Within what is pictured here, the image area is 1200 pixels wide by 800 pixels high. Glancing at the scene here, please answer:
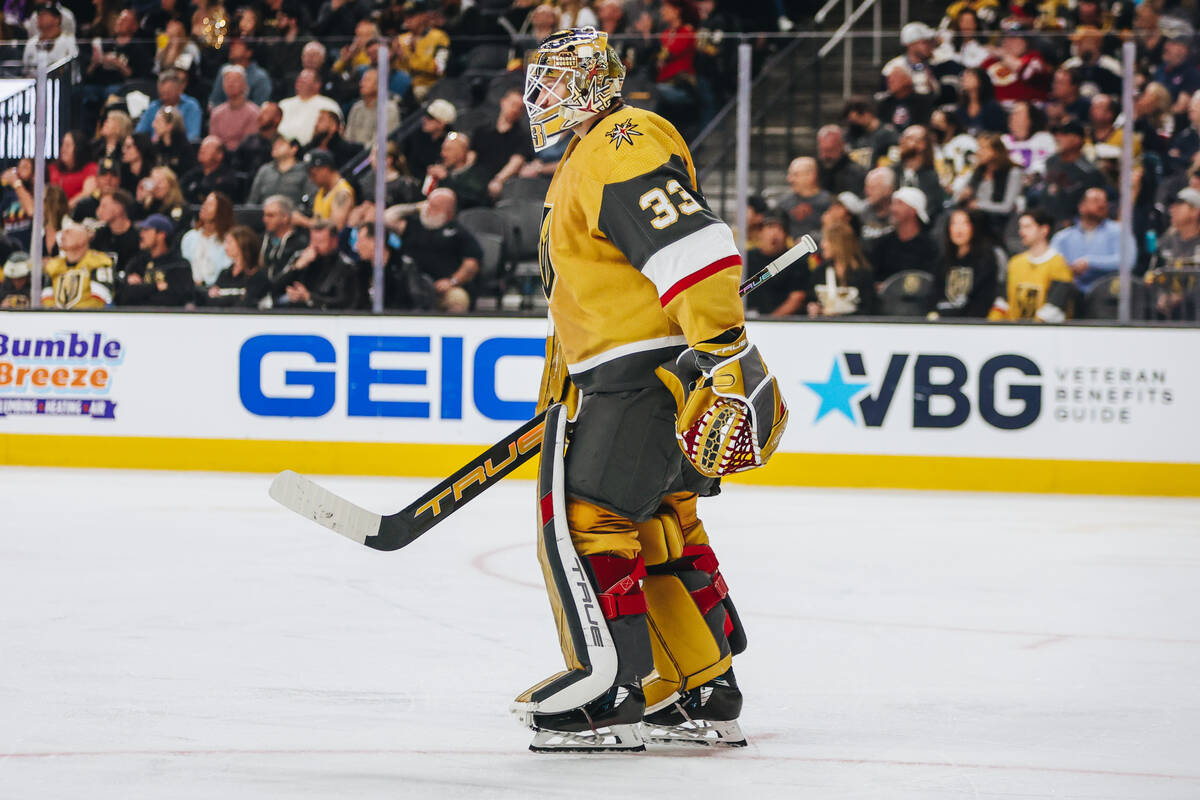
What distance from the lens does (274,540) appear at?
523cm

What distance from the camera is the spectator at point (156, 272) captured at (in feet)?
25.3

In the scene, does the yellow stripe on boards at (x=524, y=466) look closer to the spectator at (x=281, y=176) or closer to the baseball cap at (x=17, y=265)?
the baseball cap at (x=17, y=265)

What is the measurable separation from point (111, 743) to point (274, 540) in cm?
266

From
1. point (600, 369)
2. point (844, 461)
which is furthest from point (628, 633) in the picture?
point (844, 461)

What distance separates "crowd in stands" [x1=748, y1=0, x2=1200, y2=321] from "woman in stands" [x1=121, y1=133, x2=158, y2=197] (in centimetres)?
316

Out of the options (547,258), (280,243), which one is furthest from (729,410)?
(280,243)

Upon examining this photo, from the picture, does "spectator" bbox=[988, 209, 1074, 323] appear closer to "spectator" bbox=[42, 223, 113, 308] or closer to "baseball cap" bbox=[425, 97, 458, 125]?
"baseball cap" bbox=[425, 97, 458, 125]

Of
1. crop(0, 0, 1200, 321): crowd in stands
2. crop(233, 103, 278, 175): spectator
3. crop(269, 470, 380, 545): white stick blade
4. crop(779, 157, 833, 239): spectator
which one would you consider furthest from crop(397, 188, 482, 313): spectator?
crop(269, 470, 380, 545): white stick blade

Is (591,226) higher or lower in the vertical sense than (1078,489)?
higher

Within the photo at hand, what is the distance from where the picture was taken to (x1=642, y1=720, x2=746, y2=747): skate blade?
268cm

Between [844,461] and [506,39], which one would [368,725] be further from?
[506,39]

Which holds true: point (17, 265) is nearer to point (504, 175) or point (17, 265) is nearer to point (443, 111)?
point (443, 111)

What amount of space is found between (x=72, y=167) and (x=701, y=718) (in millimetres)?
6134

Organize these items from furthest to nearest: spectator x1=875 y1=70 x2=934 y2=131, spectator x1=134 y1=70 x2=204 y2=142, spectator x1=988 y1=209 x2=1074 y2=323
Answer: spectator x1=134 y1=70 x2=204 y2=142 < spectator x1=875 y1=70 x2=934 y2=131 < spectator x1=988 y1=209 x2=1074 y2=323
